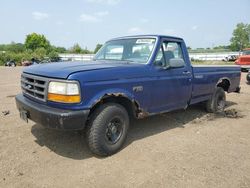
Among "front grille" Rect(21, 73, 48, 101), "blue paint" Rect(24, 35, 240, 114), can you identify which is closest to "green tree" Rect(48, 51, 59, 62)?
"blue paint" Rect(24, 35, 240, 114)

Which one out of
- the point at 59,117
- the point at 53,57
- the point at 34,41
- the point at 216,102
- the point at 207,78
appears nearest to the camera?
the point at 59,117

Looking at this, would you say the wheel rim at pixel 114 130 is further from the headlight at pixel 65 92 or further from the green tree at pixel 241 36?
the green tree at pixel 241 36

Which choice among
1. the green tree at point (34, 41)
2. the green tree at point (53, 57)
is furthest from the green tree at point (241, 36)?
the green tree at point (34, 41)

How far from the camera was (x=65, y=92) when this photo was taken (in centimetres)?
371

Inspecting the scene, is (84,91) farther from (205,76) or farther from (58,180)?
(205,76)

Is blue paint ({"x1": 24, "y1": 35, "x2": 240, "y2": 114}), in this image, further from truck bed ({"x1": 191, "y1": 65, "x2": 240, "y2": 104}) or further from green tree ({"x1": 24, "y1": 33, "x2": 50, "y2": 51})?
green tree ({"x1": 24, "y1": 33, "x2": 50, "y2": 51})

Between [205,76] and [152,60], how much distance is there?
6.79 feet

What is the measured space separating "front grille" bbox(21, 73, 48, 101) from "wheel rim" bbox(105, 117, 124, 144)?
3.68ft

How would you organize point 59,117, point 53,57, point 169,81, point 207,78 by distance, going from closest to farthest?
1. point 59,117
2. point 169,81
3. point 207,78
4. point 53,57

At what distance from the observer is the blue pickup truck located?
376 centimetres

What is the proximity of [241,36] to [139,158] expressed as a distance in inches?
3476

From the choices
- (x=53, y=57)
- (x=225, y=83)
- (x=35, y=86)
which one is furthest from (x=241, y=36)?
(x=35, y=86)

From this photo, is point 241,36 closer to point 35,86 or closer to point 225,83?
point 225,83

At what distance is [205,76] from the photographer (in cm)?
639
